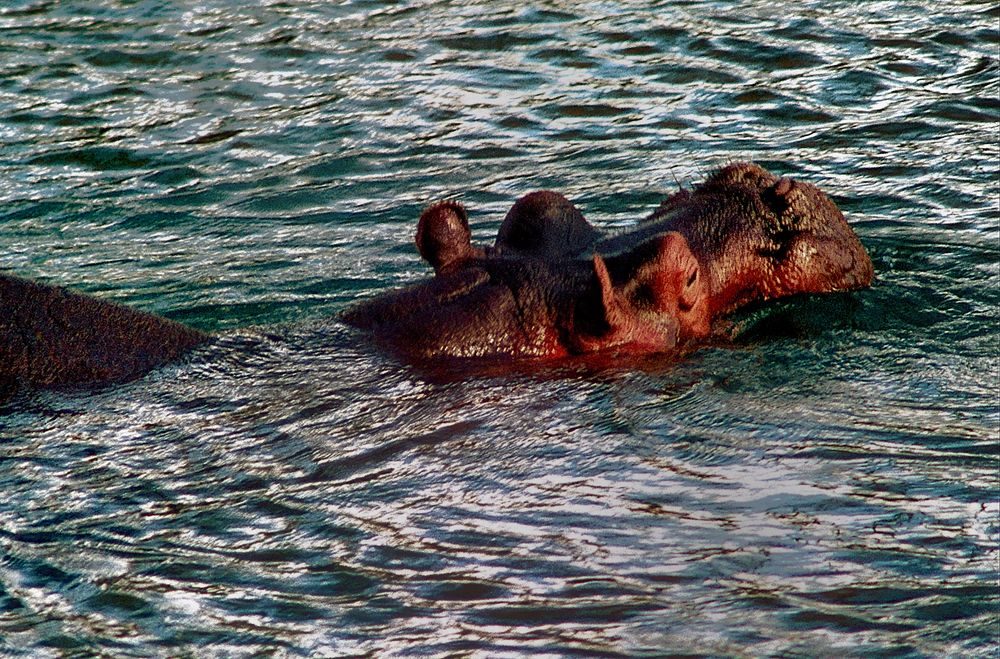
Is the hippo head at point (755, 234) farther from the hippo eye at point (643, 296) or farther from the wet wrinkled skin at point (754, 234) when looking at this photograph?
the hippo eye at point (643, 296)

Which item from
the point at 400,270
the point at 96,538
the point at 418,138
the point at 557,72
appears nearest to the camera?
the point at 96,538

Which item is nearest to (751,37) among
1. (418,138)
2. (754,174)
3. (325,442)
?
(418,138)

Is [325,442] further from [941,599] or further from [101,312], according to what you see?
[941,599]

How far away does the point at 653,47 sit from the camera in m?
11.1

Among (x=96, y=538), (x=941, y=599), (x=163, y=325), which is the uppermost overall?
(x=163, y=325)

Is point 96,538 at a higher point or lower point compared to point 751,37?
lower

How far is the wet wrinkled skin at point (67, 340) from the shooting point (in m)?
5.28

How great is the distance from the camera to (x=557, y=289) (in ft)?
18.7

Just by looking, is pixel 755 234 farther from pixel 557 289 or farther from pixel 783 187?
pixel 557 289

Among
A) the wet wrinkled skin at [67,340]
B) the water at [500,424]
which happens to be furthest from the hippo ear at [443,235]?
the wet wrinkled skin at [67,340]

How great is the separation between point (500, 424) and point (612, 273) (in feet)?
2.50

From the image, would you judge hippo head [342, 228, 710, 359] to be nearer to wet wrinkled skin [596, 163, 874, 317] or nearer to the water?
the water

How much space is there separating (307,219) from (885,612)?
17.3 ft

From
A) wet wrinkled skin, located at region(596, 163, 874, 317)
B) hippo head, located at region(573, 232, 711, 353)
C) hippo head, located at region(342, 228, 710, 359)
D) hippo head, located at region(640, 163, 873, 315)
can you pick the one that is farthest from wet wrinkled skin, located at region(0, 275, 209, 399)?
hippo head, located at region(640, 163, 873, 315)
